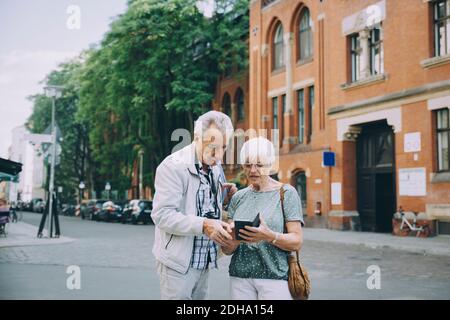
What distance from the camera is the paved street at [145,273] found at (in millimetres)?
7660

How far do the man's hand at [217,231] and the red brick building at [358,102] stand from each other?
17.6m

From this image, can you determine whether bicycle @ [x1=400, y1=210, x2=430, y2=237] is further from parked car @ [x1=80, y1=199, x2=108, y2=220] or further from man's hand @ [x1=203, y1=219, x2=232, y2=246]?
parked car @ [x1=80, y1=199, x2=108, y2=220]

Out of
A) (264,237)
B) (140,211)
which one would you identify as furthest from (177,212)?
(140,211)

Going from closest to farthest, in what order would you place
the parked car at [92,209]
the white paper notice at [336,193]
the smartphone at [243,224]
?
the smartphone at [243,224], the white paper notice at [336,193], the parked car at [92,209]

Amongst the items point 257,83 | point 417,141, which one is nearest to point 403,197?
point 417,141

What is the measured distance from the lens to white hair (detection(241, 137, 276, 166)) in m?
3.38

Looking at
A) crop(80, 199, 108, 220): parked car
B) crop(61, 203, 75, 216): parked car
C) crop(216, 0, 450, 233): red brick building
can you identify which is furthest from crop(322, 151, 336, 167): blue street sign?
crop(61, 203, 75, 216): parked car

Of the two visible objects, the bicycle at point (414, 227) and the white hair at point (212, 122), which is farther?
the bicycle at point (414, 227)

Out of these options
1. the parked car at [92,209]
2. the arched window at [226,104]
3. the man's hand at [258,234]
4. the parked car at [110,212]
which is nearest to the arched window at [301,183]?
the arched window at [226,104]

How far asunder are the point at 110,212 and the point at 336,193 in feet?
55.9

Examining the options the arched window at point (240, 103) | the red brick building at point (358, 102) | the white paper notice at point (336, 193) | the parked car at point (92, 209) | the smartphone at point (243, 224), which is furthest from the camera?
the parked car at point (92, 209)

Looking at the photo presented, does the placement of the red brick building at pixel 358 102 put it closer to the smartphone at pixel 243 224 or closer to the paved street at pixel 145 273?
the paved street at pixel 145 273

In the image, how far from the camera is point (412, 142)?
20703 mm
